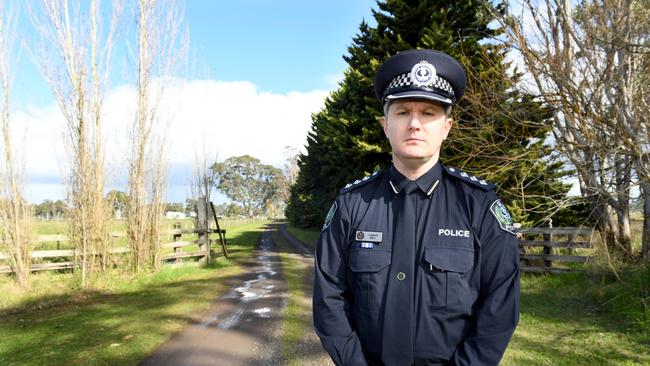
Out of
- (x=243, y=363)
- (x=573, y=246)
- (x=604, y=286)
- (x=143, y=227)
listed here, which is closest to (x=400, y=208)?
(x=243, y=363)

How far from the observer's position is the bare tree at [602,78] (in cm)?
641

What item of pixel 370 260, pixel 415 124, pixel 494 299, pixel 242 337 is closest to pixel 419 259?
pixel 370 260

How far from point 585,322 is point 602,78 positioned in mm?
3839

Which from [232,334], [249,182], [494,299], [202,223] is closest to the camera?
[494,299]

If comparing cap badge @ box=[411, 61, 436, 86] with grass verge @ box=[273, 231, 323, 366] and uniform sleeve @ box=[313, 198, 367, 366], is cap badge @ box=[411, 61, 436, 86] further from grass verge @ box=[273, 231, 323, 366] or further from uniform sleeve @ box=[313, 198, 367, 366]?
grass verge @ box=[273, 231, 323, 366]

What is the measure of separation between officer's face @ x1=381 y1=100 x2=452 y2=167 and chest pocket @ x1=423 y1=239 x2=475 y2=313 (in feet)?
1.40

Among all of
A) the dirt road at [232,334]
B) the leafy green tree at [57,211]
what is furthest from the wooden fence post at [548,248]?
the leafy green tree at [57,211]

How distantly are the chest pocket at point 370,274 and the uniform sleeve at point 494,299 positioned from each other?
1.38 feet

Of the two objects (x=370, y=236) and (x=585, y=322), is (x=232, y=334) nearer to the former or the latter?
(x=370, y=236)

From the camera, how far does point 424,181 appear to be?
6.48 feet

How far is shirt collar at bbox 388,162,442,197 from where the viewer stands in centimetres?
197

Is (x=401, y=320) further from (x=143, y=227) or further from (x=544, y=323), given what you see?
(x=143, y=227)

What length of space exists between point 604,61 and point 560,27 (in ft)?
5.10

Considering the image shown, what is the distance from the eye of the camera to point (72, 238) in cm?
984
